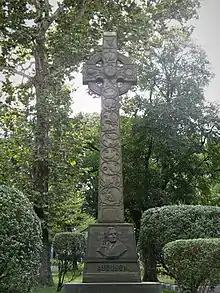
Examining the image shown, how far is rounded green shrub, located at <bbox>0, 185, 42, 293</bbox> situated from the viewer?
7.60m

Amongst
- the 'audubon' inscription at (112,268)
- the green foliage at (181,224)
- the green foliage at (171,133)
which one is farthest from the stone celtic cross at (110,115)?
the green foliage at (171,133)

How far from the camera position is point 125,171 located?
18719 mm

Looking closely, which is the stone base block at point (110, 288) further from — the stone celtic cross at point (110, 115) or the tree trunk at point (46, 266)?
the tree trunk at point (46, 266)

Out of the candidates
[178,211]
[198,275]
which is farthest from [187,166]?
[198,275]

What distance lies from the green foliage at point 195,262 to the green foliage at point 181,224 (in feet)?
8.18

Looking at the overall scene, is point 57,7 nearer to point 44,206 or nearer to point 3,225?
point 44,206

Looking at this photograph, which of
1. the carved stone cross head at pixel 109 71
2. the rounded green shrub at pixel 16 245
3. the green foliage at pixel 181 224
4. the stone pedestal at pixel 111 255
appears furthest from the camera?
the green foliage at pixel 181 224

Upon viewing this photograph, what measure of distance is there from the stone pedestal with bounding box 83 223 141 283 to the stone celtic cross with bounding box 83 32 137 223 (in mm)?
240

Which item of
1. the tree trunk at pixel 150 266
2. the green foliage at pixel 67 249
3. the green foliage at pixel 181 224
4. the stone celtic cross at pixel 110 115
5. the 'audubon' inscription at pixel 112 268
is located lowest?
the tree trunk at pixel 150 266

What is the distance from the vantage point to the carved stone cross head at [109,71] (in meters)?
7.70

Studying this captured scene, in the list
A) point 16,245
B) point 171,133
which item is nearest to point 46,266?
point 16,245

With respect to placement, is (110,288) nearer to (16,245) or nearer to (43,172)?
(16,245)

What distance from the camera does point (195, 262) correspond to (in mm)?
7867

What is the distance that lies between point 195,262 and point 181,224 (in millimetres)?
3146
